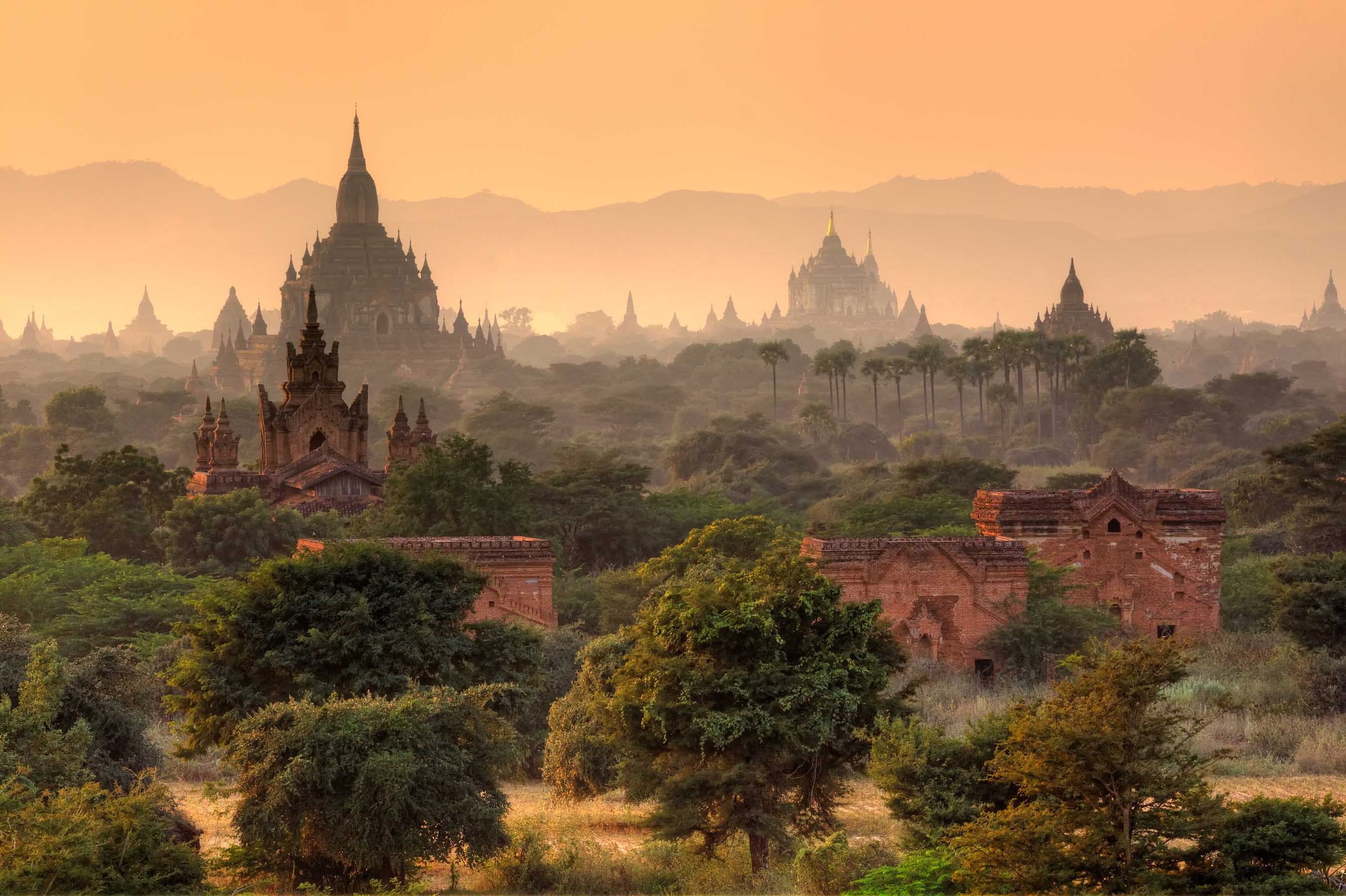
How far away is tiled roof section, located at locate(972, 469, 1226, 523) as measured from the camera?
32.4 m

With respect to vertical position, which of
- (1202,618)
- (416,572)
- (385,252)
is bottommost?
(1202,618)

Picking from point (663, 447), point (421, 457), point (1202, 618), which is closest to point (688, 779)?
point (1202, 618)

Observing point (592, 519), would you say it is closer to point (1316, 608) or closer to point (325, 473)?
point (325, 473)

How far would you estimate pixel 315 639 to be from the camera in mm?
19516

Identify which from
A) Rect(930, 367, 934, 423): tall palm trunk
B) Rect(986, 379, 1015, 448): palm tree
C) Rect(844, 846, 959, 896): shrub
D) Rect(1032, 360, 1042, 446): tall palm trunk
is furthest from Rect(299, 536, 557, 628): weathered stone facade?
Rect(986, 379, 1015, 448): palm tree

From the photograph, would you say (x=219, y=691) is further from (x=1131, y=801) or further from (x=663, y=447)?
(x=663, y=447)

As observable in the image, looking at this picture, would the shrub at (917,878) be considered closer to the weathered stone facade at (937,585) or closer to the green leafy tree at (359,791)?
the green leafy tree at (359,791)

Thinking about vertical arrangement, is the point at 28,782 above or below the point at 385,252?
below

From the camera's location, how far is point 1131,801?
1513 centimetres

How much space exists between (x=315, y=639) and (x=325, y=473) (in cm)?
2464

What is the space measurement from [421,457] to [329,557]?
20046 millimetres

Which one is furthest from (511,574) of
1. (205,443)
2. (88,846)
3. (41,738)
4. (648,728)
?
(205,443)

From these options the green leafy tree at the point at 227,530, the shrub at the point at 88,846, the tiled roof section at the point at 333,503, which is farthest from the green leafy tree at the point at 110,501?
the shrub at the point at 88,846

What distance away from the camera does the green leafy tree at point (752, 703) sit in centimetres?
1838
